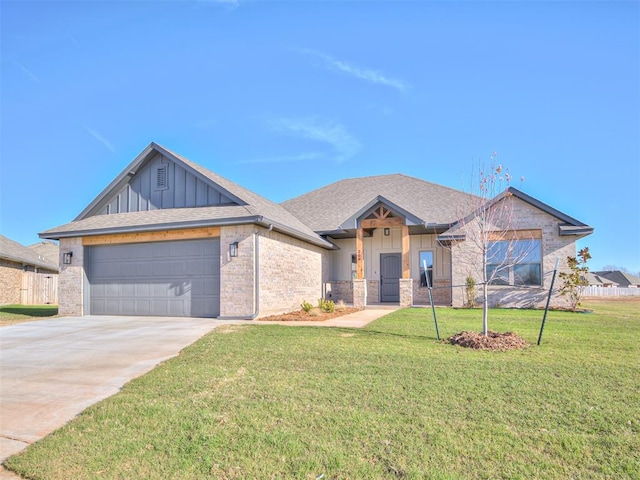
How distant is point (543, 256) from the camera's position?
15.4 m

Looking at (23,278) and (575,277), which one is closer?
(575,277)

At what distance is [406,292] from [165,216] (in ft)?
32.7

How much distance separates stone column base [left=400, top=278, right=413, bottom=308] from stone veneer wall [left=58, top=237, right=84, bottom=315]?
12407 mm

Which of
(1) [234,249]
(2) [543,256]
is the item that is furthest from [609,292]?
(1) [234,249]

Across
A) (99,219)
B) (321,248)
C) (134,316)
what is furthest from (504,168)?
(99,219)

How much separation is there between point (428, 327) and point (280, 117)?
1179 cm

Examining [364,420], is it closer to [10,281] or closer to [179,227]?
[179,227]

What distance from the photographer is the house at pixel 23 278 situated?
77.9 feet

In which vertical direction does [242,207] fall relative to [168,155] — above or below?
below

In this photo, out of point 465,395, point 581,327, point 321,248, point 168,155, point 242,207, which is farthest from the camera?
point 321,248

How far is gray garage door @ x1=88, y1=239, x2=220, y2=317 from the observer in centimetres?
1282

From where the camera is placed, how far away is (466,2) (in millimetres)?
10945

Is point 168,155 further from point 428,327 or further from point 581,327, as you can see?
point 581,327

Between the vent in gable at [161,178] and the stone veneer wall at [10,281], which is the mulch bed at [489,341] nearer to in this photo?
the vent in gable at [161,178]
